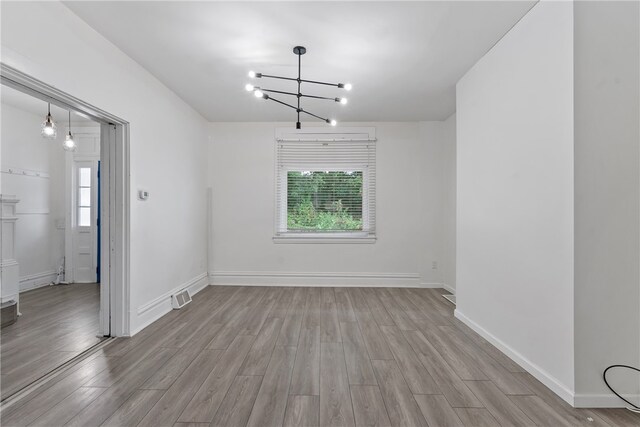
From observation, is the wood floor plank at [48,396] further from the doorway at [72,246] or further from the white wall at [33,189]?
the white wall at [33,189]

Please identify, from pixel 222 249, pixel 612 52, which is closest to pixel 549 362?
pixel 612 52

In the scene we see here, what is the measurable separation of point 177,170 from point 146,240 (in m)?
1.11

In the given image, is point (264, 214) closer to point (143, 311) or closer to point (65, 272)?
point (143, 311)

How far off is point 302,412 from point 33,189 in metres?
5.42

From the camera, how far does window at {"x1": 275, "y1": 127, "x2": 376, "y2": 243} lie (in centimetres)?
498

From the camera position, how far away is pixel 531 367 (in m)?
2.21

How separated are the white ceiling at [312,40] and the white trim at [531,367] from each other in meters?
2.64

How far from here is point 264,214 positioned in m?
5.00

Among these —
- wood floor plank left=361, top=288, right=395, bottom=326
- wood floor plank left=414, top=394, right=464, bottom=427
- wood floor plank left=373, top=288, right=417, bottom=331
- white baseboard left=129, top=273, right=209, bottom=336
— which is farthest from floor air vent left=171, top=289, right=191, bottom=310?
wood floor plank left=414, top=394, right=464, bottom=427

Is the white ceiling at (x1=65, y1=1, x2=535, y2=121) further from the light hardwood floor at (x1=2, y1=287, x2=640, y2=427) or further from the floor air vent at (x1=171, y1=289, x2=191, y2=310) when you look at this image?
the light hardwood floor at (x1=2, y1=287, x2=640, y2=427)

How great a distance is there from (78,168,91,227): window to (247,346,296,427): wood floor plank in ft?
14.7

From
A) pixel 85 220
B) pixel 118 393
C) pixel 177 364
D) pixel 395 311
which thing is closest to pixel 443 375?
pixel 395 311

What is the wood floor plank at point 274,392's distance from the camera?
173cm

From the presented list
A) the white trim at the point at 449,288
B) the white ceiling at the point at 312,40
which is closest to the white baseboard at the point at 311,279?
the white trim at the point at 449,288
